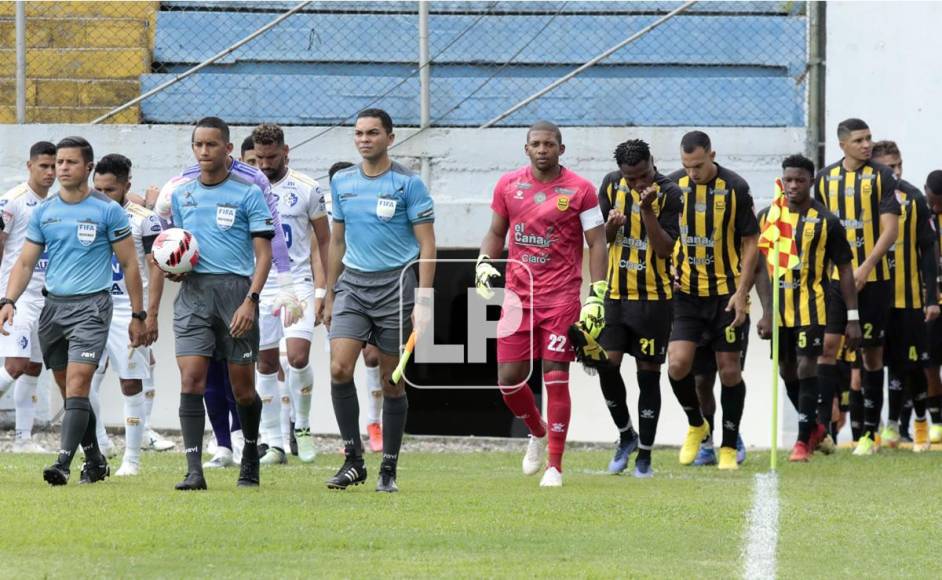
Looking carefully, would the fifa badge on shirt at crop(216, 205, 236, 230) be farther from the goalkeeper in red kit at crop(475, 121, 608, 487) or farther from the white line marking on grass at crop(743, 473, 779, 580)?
the white line marking on grass at crop(743, 473, 779, 580)

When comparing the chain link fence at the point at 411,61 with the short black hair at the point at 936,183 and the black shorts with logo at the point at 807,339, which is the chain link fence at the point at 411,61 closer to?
the short black hair at the point at 936,183

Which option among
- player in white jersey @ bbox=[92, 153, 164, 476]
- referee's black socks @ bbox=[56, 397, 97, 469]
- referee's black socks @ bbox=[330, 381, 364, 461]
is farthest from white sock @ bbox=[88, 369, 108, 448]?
referee's black socks @ bbox=[330, 381, 364, 461]

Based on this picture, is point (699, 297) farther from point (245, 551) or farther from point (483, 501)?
point (245, 551)

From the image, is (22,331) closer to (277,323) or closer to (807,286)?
(277,323)

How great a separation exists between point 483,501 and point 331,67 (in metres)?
10.00

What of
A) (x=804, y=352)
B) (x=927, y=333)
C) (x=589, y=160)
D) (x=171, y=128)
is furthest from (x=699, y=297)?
(x=171, y=128)

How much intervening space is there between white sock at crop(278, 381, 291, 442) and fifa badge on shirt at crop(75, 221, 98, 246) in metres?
3.96

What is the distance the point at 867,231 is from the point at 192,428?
6.63 m

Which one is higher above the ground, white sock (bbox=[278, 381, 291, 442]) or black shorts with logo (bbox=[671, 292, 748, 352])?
black shorts with logo (bbox=[671, 292, 748, 352])

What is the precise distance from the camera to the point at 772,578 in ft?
20.5

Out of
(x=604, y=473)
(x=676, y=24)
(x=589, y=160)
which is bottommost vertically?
(x=604, y=473)

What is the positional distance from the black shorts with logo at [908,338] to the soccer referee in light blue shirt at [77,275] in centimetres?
714

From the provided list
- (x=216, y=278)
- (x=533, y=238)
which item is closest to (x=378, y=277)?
(x=216, y=278)

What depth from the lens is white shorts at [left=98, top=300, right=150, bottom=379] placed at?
1227 cm
